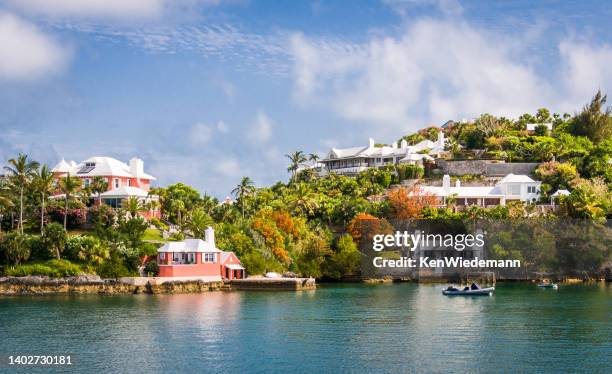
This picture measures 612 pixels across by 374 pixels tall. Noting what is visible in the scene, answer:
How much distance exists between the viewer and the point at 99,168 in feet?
330

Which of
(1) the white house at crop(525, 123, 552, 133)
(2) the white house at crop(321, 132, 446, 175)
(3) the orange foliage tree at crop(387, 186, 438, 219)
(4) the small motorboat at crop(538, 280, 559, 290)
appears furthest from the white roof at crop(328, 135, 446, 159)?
(4) the small motorboat at crop(538, 280, 559, 290)

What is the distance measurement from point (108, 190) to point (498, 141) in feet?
207

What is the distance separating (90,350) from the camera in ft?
145

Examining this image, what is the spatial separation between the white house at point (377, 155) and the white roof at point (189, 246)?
53.5 metres

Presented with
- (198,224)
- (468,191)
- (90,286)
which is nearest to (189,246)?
(198,224)

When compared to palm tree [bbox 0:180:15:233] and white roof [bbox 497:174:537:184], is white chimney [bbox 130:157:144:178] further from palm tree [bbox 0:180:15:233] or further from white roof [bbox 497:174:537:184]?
white roof [bbox 497:174:537:184]

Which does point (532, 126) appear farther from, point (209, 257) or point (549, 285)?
point (209, 257)

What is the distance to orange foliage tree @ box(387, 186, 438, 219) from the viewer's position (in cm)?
10244

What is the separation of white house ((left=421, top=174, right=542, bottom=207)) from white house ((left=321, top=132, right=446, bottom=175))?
16070 millimetres

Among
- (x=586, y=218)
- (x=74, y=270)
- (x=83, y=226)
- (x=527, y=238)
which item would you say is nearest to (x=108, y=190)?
(x=83, y=226)

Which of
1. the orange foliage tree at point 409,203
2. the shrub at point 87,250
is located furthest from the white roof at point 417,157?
the shrub at point 87,250

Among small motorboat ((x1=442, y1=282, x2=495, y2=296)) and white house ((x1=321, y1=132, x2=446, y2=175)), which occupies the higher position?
white house ((x1=321, y1=132, x2=446, y2=175))

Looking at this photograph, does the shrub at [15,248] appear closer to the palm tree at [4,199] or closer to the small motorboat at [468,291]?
the palm tree at [4,199]

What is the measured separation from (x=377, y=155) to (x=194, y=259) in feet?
213
